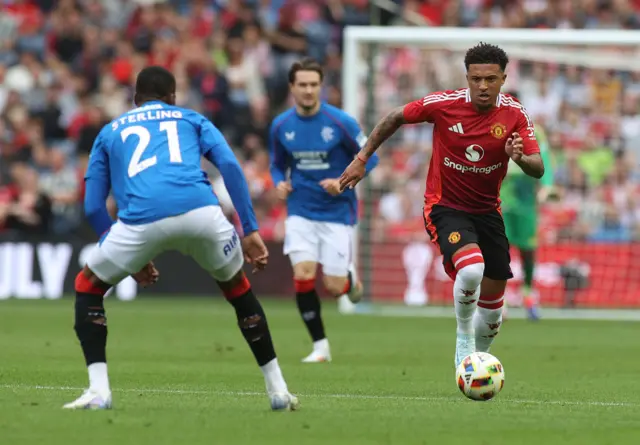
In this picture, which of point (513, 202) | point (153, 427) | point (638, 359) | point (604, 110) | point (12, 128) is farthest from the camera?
point (12, 128)

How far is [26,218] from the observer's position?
2278 cm

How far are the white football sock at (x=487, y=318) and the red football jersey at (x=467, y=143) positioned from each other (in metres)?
0.77

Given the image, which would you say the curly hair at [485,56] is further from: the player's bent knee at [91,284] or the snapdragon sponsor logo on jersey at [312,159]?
the snapdragon sponsor logo on jersey at [312,159]

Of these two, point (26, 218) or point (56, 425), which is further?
point (26, 218)

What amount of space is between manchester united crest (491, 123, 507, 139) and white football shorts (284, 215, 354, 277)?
12.9 feet

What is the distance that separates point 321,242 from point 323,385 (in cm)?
346

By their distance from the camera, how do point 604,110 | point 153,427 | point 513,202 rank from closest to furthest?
point 153,427 → point 513,202 → point 604,110

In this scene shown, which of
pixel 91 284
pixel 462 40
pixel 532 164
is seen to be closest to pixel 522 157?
pixel 532 164

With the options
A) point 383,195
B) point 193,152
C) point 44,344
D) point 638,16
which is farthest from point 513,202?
point 193,152

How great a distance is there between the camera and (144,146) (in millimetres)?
8031

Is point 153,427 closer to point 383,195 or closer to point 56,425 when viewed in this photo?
point 56,425

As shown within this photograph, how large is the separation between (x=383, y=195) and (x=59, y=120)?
663 cm

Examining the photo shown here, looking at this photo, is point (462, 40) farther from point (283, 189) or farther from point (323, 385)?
point (323, 385)

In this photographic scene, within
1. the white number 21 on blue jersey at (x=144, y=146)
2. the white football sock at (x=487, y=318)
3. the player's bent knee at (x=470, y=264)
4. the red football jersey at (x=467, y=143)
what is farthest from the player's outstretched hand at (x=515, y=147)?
the white number 21 on blue jersey at (x=144, y=146)
